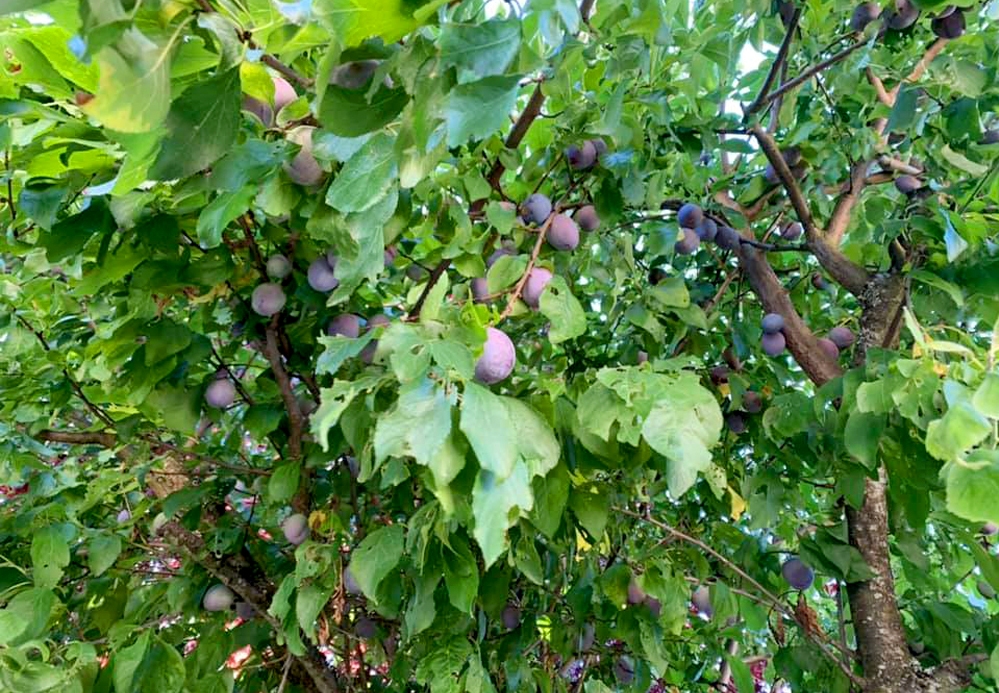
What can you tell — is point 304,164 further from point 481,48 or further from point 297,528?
point 297,528

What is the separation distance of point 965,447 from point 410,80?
0.47m

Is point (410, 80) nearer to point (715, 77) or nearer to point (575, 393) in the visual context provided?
point (575, 393)

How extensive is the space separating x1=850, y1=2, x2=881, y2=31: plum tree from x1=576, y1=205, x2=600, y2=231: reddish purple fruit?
584 mm

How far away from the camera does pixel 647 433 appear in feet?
2.10

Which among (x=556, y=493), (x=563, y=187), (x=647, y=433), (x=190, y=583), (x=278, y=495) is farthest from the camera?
(x=190, y=583)

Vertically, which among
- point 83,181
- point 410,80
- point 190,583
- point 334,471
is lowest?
point 190,583

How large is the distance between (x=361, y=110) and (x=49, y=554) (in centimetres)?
104

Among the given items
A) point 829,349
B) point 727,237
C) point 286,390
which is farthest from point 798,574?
point 286,390

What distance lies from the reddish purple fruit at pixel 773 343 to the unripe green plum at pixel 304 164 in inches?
37.6

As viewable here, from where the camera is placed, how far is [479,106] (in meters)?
0.47

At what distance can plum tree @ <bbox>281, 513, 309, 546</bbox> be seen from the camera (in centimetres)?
123

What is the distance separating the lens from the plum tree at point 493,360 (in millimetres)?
714

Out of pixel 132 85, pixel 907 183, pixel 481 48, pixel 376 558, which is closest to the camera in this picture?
pixel 132 85

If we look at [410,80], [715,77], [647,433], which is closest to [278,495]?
[647,433]
